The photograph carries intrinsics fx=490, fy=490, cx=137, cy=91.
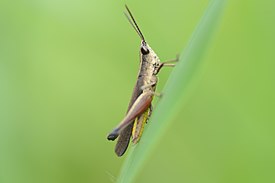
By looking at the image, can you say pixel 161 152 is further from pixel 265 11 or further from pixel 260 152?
pixel 265 11

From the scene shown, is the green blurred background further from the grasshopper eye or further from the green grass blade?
the green grass blade

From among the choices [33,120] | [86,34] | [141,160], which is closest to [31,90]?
[33,120]

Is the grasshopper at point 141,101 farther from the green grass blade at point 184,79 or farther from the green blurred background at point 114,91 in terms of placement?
the green grass blade at point 184,79

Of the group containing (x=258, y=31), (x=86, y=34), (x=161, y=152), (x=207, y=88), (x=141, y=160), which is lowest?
(x=161, y=152)

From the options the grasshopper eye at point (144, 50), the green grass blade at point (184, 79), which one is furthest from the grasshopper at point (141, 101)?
the green grass blade at point (184, 79)

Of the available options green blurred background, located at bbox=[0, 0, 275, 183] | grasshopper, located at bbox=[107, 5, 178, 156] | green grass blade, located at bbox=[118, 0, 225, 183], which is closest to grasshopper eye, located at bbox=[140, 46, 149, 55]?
grasshopper, located at bbox=[107, 5, 178, 156]
